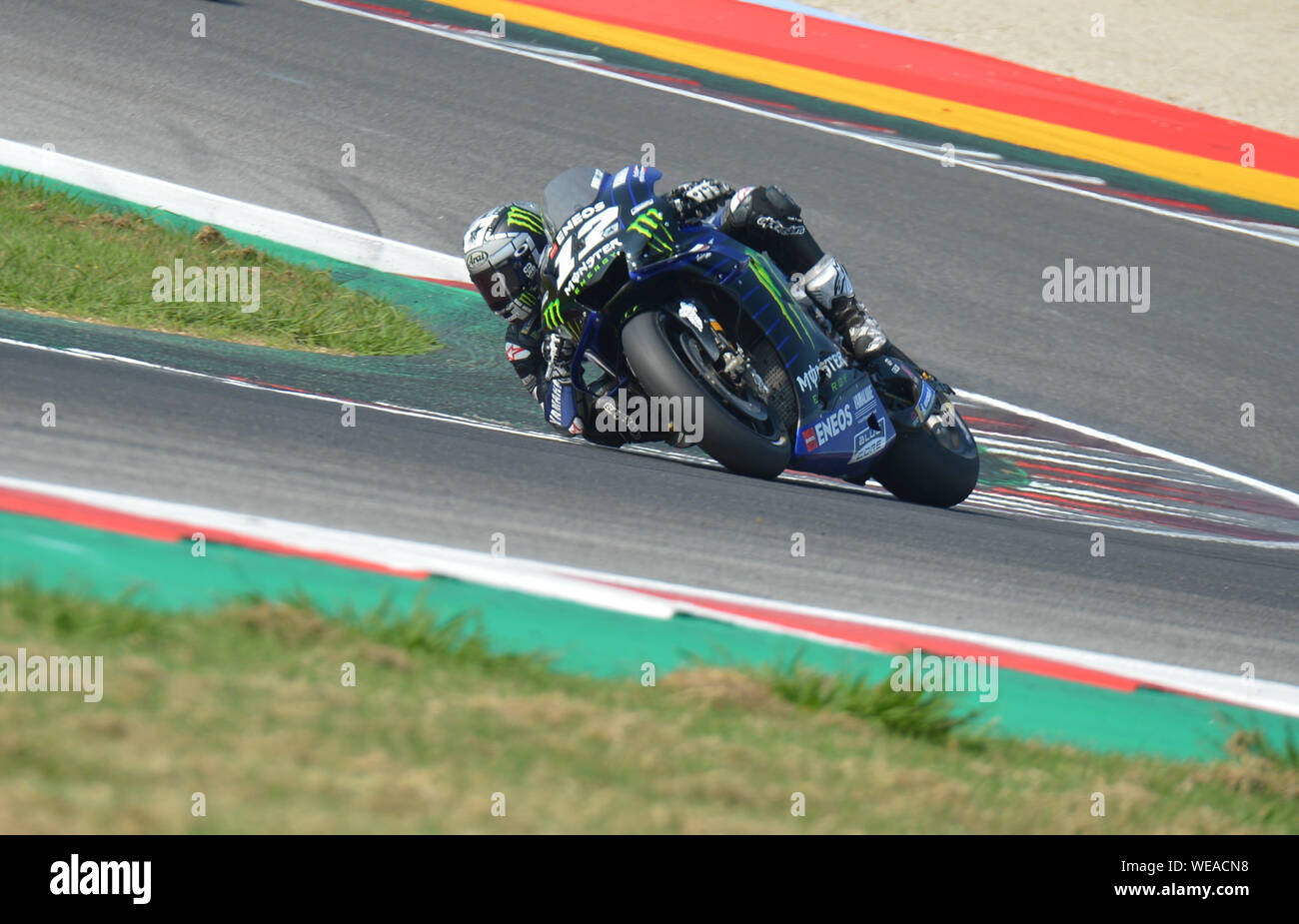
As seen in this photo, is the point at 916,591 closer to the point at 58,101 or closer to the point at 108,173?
the point at 108,173

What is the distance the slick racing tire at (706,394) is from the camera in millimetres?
5488

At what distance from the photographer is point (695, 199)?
19.8 feet

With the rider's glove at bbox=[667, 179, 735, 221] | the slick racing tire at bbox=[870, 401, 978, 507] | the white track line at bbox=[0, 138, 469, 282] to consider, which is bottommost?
the slick racing tire at bbox=[870, 401, 978, 507]

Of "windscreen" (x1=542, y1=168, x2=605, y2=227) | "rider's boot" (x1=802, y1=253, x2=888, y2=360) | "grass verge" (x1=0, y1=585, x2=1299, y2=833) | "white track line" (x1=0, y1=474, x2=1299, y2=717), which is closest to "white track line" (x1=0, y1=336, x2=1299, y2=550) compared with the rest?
"rider's boot" (x1=802, y1=253, x2=888, y2=360)

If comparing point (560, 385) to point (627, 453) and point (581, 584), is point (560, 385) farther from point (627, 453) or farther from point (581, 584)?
point (581, 584)

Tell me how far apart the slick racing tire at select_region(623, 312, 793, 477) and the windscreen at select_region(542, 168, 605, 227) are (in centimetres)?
73

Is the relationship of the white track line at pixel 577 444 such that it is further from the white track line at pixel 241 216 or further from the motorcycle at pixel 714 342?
the white track line at pixel 241 216

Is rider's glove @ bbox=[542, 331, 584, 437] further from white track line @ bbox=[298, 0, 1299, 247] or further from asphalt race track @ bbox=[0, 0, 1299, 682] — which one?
white track line @ bbox=[298, 0, 1299, 247]

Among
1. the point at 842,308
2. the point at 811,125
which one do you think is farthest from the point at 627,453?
the point at 811,125

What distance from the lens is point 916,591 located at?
5.01 metres

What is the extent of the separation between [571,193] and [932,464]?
198cm

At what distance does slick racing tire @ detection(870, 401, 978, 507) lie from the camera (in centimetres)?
644

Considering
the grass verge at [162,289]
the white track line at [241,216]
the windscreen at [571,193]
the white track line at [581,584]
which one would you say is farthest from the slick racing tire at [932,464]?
the white track line at [241,216]

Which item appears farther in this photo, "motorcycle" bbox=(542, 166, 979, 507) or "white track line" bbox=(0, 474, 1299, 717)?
"motorcycle" bbox=(542, 166, 979, 507)
